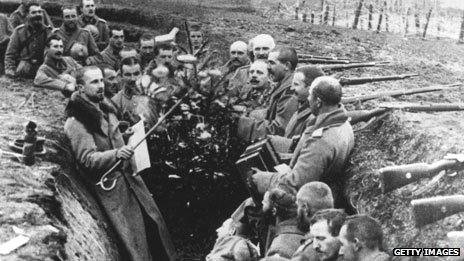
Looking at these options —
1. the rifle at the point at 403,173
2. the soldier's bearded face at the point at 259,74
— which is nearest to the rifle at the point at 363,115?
the soldier's bearded face at the point at 259,74

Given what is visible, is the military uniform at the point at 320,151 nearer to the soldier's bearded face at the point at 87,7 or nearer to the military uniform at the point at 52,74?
the military uniform at the point at 52,74

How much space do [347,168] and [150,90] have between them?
314 cm

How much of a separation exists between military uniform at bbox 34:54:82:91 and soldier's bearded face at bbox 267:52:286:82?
3.50 meters

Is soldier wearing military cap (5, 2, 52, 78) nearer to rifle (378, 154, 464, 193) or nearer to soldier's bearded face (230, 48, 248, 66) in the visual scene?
soldier's bearded face (230, 48, 248, 66)

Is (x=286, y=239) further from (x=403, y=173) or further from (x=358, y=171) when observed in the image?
(x=358, y=171)

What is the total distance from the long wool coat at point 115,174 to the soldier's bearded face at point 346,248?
296cm

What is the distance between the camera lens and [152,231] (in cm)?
713

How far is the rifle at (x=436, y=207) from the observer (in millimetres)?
3881

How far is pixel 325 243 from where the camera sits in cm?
411

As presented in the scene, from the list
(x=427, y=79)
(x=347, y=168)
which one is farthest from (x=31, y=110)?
(x=427, y=79)

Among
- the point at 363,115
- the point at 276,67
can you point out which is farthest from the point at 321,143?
the point at 276,67

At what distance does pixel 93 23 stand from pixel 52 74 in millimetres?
4378

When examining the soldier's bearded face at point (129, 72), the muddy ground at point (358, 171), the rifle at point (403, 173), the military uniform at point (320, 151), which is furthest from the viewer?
the soldier's bearded face at point (129, 72)

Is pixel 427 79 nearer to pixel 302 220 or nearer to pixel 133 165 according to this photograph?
pixel 133 165
